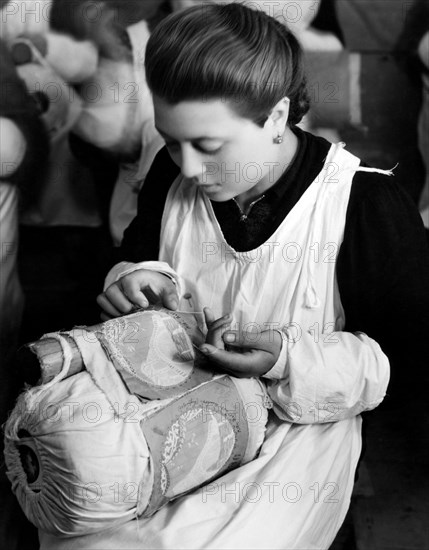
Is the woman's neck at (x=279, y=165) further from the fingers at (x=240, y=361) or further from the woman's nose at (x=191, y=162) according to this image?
the fingers at (x=240, y=361)

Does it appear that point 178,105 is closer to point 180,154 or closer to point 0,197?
point 180,154

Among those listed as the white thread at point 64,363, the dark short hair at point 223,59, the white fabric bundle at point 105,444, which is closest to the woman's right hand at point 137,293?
the white fabric bundle at point 105,444

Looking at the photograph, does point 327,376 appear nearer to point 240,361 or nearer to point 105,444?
point 240,361

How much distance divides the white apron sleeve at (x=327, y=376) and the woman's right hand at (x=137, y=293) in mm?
238

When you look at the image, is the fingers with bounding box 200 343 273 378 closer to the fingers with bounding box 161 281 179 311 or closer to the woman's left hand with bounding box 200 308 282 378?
the woman's left hand with bounding box 200 308 282 378

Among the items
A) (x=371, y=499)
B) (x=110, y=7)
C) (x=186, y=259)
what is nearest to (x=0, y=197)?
(x=110, y=7)

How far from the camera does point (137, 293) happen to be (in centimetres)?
137

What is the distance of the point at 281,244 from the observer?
4.57 ft

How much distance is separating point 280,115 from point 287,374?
47cm

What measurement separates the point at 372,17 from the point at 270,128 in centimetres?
91

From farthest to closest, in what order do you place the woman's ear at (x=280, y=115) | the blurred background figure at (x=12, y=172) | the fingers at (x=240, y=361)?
the blurred background figure at (x=12, y=172)
the woman's ear at (x=280, y=115)
the fingers at (x=240, y=361)

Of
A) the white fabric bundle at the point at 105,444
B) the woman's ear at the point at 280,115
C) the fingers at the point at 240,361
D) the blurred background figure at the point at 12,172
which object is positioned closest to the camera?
the white fabric bundle at the point at 105,444

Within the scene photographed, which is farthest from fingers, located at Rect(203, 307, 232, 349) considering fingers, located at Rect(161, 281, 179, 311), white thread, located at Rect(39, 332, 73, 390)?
white thread, located at Rect(39, 332, 73, 390)

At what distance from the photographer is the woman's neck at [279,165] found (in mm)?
1403
